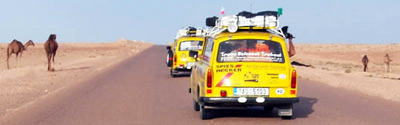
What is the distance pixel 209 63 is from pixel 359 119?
3.02 metres

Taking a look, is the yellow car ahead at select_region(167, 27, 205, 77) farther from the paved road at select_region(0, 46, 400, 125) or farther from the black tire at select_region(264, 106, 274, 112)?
the black tire at select_region(264, 106, 274, 112)

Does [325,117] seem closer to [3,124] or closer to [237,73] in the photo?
[237,73]

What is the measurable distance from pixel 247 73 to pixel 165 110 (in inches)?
112

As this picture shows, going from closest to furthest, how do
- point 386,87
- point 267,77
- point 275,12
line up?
1. point 267,77
2. point 275,12
3. point 386,87

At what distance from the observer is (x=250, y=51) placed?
11.9 m

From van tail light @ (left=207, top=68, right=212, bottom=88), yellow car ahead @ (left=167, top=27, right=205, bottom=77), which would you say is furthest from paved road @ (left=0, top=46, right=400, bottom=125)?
yellow car ahead @ (left=167, top=27, right=205, bottom=77)

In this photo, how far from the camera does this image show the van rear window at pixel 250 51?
11.8 m

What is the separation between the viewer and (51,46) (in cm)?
3192

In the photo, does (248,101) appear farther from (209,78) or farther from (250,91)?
(209,78)

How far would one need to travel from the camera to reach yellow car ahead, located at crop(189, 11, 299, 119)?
1152 centimetres

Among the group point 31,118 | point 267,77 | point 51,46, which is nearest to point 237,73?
point 267,77

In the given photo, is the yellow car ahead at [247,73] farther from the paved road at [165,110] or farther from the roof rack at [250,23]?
the paved road at [165,110]

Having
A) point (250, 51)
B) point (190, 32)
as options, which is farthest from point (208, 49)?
point (190, 32)

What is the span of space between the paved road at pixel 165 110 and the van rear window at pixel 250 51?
113 cm
